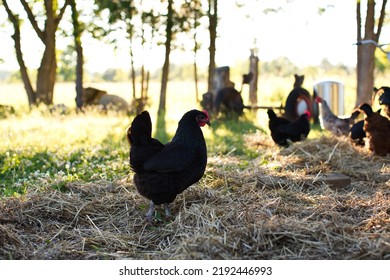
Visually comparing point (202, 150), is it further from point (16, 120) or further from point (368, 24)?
point (16, 120)

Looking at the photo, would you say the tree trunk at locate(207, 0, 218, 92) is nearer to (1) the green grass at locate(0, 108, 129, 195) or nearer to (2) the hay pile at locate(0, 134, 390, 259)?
(1) the green grass at locate(0, 108, 129, 195)

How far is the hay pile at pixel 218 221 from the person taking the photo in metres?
3.33

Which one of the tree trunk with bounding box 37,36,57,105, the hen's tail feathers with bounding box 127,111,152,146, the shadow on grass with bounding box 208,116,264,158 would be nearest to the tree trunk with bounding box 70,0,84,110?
the tree trunk with bounding box 37,36,57,105

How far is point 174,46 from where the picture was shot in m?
19.2

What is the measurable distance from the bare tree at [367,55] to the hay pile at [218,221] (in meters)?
7.49

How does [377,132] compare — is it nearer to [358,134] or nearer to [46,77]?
[358,134]

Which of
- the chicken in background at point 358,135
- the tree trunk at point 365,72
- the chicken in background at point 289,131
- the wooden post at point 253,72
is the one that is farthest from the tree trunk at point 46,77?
the chicken in background at point 358,135

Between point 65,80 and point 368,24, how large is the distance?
137 ft

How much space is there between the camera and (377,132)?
7312 mm

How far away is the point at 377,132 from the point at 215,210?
419cm

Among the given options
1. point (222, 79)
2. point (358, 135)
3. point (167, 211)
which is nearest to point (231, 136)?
point (358, 135)

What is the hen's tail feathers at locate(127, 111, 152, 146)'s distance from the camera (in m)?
4.09

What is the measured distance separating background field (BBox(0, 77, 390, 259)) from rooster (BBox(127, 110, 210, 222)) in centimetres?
28

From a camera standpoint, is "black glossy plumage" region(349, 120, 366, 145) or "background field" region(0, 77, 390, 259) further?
"black glossy plumage" region(349, 120, 366, 145)
